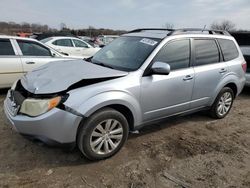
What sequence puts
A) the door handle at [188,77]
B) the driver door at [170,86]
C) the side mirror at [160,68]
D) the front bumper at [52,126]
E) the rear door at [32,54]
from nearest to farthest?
the front bumper at [52,126], the side mirror at [160,68], the driver door at [170,86], the door handle at [188,77], the rear door at [32,54]

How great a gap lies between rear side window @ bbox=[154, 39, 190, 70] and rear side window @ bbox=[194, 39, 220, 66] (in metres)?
0.23

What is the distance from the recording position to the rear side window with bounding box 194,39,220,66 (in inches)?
158

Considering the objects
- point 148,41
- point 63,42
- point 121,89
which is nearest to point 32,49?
point 148,41

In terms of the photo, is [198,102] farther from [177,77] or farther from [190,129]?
[177,77]

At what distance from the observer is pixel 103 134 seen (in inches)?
120

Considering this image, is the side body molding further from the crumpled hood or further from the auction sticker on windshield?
the auction sticker on windshield

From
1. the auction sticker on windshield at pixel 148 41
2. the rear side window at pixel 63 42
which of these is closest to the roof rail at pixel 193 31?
the auction sticker on windshield at pixel 148 41

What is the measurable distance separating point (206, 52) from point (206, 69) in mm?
325

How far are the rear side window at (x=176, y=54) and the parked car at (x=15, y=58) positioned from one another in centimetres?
366

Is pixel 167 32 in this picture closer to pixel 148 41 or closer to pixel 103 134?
pixel 148 41

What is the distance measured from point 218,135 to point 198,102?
659 millimetres

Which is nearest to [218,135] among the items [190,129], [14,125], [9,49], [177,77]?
[190,129]

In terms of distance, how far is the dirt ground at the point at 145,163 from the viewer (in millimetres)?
2758

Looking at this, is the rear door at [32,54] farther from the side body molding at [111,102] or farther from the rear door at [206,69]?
the rear door at [206,69]
